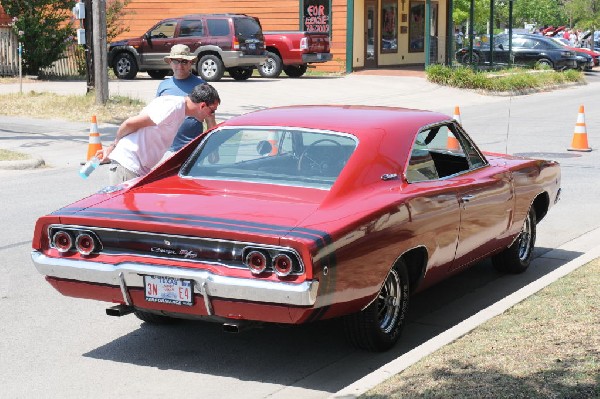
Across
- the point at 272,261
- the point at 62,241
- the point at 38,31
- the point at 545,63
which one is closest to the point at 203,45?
the point at 38,31

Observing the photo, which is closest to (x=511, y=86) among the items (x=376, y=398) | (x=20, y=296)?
(x=20, y=296)

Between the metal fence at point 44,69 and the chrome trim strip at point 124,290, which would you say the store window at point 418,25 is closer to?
the metal fence at point 44,69

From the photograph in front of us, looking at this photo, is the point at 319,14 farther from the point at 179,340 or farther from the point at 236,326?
the point at 236,326

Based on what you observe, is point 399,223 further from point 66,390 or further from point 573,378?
point 66,390

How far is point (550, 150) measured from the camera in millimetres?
17688

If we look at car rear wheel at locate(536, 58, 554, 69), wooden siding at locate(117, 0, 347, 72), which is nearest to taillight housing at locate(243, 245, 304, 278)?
wooden siding at locate(117, 0, 347, 72)

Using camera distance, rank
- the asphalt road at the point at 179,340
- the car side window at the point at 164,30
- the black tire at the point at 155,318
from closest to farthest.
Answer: the asphalt road at the point at 179,340, the black tire at the point at 155,318, the car side window at the point at 164,30

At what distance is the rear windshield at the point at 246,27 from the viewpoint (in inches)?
1248

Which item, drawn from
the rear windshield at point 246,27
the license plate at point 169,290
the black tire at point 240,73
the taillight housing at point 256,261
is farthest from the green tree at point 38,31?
the taillight housing at point 256,261

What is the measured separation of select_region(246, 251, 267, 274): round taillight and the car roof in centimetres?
144

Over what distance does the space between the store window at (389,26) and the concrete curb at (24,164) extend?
85.5 feet

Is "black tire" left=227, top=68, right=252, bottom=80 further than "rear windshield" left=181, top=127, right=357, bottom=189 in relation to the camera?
Yes

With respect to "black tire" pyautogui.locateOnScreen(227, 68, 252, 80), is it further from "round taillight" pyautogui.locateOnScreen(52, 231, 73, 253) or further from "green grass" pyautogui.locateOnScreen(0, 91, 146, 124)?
"round taillight" pyautogui.locateOnScreen(52, 231, 73, 253)

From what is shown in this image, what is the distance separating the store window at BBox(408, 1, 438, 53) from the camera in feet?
140
